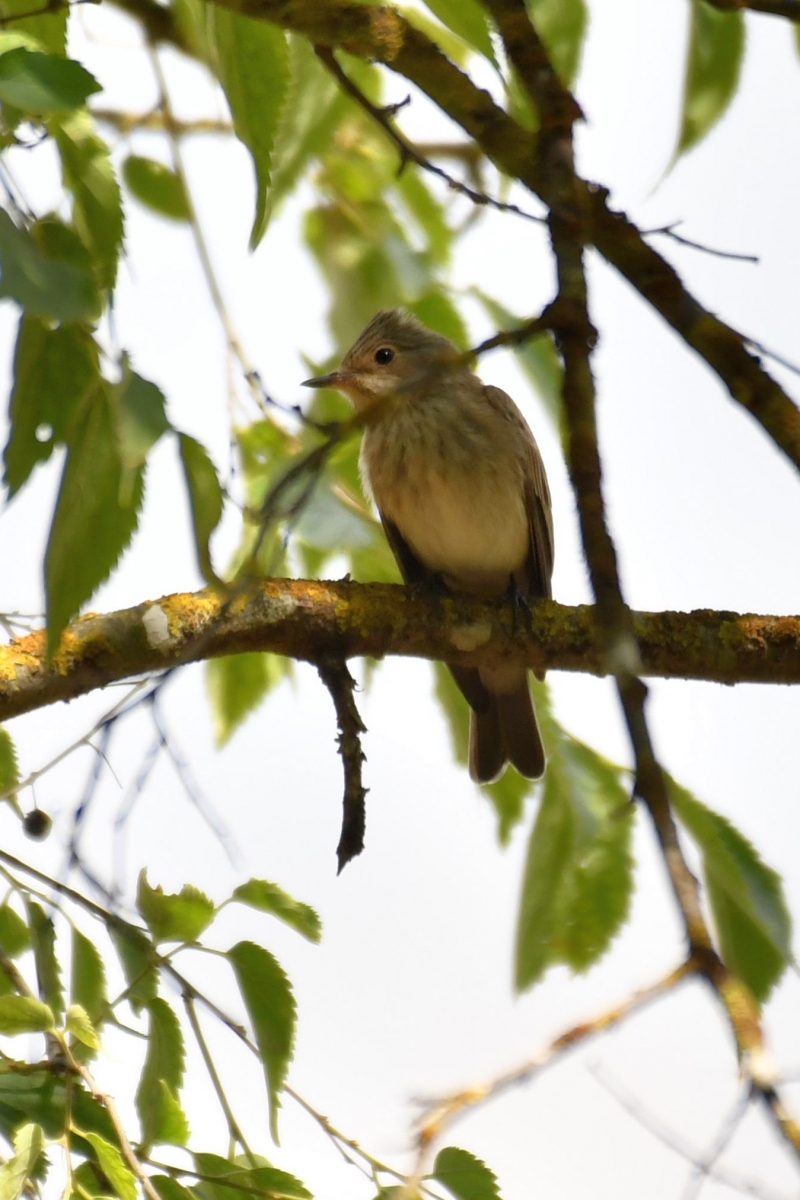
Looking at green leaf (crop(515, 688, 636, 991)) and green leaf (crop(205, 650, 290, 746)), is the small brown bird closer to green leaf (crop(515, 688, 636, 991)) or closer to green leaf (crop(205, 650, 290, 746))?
green leaf (crop(205, 650, 290, 746))

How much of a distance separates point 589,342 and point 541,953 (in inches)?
44.4

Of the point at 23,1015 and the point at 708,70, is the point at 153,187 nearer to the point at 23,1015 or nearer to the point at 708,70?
the point at 708,70

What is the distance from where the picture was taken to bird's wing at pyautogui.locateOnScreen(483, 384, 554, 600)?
15.4 feet

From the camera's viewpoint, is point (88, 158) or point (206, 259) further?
point (206, 259)

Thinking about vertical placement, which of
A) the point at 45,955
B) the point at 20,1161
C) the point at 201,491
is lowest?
the point at 20,1161

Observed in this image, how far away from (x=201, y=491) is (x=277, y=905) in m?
0.77

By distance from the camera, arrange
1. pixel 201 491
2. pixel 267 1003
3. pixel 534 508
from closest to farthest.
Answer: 1. pixel 201 491
2. pixel 267 1003
3. pixel 534 508

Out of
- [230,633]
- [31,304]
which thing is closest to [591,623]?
[230,633]

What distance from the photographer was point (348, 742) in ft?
8.77

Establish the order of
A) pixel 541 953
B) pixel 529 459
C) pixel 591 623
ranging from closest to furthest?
pixel 541 953, pixel 591 623, pixel 529 459

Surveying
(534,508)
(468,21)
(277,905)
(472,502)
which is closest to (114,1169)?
(277,905)

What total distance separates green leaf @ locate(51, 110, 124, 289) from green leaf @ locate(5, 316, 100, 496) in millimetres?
159

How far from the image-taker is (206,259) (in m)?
2.53

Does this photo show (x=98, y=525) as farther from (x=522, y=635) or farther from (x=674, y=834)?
(x=522, y=635)
